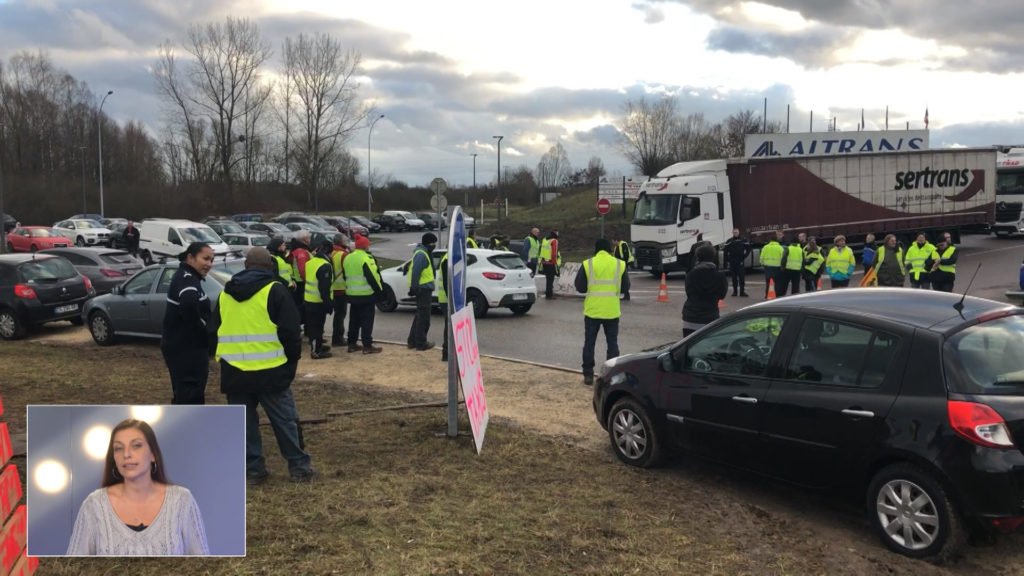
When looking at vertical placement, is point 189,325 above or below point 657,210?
below

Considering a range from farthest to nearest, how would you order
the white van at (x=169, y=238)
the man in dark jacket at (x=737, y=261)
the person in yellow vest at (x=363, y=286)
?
1. the white van at (x=169, y=238)
2. the man in dark jacket at (x=737, y=261)
3. the person in yellow vest at (x=363, y=286)

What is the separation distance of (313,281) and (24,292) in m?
6.42

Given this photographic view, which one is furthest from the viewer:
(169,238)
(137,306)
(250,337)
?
(169,238)

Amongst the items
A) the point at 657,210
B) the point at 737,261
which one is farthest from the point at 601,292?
the point at 657,210

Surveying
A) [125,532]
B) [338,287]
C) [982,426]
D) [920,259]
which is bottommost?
[125,532]

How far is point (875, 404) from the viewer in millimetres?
4461

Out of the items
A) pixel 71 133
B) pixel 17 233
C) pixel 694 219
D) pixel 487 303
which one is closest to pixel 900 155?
pixel 694 219

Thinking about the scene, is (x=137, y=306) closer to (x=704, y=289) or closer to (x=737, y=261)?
(x=704, y=289)

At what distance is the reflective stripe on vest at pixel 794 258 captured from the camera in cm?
1678

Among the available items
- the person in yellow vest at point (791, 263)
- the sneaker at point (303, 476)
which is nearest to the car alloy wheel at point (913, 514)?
the sneaker at point (303, 476)

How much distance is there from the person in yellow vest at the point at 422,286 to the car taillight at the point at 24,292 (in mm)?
7378

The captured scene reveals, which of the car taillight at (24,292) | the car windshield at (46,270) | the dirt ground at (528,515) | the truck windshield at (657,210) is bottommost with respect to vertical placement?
the dirt ground at (528,515)

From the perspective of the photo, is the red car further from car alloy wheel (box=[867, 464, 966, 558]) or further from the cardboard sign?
car alloy wheel (box=[867, 464, 966, 558])

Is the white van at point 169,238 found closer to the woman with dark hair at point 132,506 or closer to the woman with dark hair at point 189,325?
the woman with dark hair at point 189,325
